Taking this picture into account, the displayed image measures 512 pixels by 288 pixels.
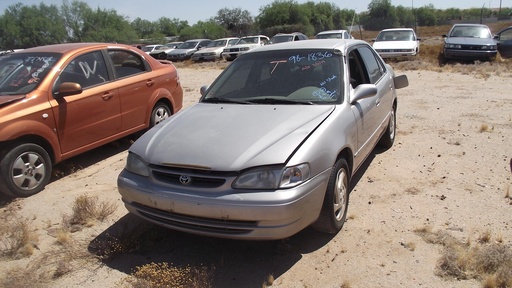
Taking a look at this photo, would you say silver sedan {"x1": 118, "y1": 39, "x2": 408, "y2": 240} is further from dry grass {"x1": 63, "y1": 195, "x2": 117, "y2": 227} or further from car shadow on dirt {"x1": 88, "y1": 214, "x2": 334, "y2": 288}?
dry grass {"x1": 63, "y1": 195, "x2": 117, "y2": 227}

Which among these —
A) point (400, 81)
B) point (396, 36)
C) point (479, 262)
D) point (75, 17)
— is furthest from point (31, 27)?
point (479, 262)

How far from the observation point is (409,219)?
13.2 feet

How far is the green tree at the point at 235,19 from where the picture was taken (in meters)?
70.2

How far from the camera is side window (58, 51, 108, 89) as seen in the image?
5.57m

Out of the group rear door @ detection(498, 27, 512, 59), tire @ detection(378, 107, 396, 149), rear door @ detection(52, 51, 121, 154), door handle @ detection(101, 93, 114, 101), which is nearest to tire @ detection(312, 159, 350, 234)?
tire @ detection(378, 107, 396, 149)

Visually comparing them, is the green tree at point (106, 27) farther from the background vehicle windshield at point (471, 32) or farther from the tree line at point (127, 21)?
the background vehicle windshield at point (471, 32)

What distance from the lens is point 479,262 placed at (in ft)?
10.5

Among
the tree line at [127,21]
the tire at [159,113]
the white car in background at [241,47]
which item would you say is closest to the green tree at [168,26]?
the tree line at [127,21]

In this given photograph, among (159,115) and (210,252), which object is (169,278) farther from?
(159,115)

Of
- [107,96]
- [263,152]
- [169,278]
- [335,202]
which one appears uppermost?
[107,96]

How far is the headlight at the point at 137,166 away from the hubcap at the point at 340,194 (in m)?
1.53

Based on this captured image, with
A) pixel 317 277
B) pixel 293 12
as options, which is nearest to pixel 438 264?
pixel 317 277

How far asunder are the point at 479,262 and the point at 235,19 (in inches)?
2928

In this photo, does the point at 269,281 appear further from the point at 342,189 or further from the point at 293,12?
the point at 293,12
